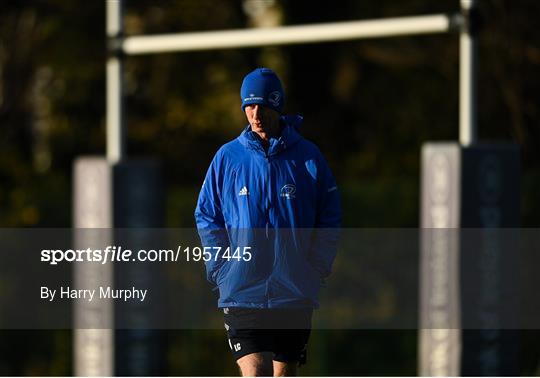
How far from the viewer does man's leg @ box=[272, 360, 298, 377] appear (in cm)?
536

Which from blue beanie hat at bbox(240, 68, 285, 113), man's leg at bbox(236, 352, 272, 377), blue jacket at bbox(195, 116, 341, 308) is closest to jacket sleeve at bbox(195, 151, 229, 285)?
blue jacket at bbox(195, 116, 341, 308)

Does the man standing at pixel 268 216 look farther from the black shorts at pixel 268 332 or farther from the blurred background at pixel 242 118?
the blurred background at pixel 242 118

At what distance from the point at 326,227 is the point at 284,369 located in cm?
65

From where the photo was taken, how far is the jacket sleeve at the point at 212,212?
4938 mm

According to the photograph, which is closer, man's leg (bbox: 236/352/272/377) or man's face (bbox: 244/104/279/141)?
man's face (bbox: 244/104/279/141)

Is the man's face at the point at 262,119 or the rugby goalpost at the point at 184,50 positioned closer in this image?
the man's face at the point at 262,119

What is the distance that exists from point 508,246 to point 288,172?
4.14 m

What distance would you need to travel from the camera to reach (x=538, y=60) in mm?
13055

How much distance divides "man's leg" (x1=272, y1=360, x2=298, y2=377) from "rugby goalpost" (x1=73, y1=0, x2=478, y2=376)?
3.78 m

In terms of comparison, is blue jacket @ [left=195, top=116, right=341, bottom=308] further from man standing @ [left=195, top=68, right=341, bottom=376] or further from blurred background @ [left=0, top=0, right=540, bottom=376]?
blurred background @ [left=0, top=0, right=540, bottom=376]

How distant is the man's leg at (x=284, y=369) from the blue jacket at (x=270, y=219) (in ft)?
1.14

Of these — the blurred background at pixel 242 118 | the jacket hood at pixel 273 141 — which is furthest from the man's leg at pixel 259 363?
the blurred background at pixel 242 118

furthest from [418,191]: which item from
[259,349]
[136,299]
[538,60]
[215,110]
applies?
[259,349]

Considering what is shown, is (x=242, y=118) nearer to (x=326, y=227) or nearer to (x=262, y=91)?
(x=326, y=227)
